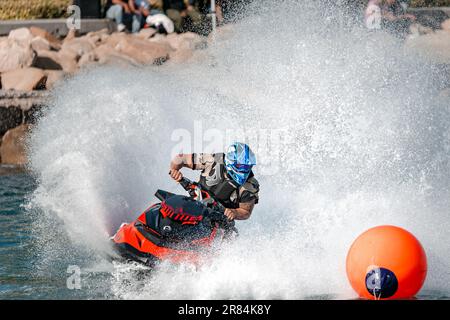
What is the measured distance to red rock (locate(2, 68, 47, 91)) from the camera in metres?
19.3

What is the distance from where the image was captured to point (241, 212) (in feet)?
32.8

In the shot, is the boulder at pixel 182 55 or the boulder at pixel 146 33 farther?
→ the boulder at pixel 146 33

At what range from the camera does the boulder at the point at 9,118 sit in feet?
60.7

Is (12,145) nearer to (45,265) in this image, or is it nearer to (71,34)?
(71,34)

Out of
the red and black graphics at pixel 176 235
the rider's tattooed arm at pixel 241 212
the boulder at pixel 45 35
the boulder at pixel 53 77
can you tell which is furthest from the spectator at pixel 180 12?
the red and black graphics at pixel 176 235

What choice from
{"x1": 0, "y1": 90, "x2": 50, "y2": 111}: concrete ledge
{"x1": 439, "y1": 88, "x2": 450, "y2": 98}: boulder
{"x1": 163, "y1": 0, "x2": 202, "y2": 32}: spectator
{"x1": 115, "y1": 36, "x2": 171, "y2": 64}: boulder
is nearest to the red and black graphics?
{"x1": 439, "y1": 88, "x2": 450, "y2": 98}: boulder

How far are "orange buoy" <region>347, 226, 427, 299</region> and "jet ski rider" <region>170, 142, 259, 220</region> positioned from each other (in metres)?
1.74

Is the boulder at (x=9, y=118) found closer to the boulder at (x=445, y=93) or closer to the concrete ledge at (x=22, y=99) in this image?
the concrete ledge at (x=22, y=99)

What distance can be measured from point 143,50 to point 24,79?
2.74 metres

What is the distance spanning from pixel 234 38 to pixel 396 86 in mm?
3748

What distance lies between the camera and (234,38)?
1766 centimetres

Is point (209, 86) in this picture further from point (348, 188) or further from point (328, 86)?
point (348, 188)

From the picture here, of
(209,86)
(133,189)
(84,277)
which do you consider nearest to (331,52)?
(209,86)

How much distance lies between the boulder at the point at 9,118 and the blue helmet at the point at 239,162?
31.1ft
